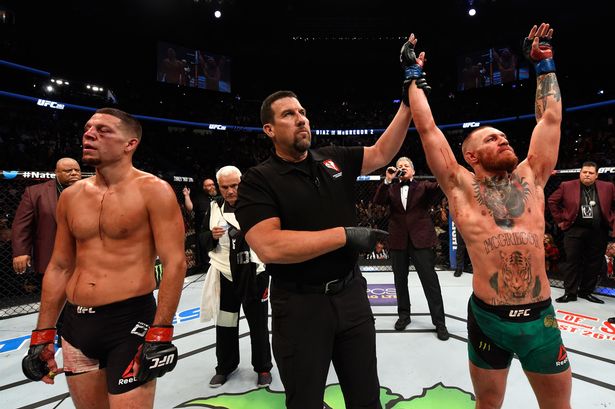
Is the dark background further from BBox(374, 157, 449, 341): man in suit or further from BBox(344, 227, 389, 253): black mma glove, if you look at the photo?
BBox(344, 227, 389, 253): black mma glove

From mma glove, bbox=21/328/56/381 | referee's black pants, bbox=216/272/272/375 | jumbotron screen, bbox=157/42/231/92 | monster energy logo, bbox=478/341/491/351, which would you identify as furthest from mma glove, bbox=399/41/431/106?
jumbotron screen, bbox=157/42/231/92

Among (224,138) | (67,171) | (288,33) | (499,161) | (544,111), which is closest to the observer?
(499,161)

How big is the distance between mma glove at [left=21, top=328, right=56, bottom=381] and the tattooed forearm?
276 centimetres

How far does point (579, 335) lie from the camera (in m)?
3.29

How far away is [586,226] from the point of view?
435 centimetres

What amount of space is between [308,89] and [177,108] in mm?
7192

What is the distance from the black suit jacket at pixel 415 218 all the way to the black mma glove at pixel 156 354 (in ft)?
8.87

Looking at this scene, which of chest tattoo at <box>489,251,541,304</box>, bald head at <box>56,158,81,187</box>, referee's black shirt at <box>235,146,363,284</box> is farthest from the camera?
bald head at <box>56,158,81,187</box>

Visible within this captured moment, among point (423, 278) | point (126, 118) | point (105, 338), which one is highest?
point (126, 118)

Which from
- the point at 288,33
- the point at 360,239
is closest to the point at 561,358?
the point at 360,239

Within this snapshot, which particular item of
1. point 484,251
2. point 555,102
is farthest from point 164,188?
point 555,102

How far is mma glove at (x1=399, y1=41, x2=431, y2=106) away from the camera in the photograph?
173 centimetres

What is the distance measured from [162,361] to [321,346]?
64 centimetres

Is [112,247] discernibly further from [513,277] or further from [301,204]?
[513,277]
